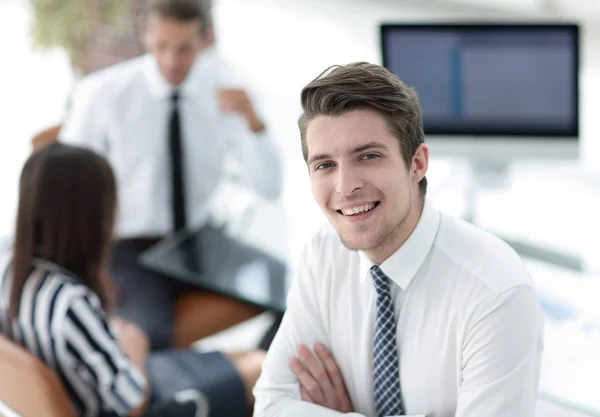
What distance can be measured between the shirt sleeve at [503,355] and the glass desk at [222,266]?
990mm

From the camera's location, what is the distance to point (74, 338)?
6.42ft

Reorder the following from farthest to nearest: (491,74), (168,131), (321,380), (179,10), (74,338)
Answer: (168,131)
(179,10)
(491,74)
(74,338)
(321,380)

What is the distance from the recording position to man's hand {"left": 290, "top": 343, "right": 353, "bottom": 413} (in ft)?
5.39

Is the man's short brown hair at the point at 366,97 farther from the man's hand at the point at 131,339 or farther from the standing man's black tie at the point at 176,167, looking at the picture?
the standing man's black tie at the point at 176,167

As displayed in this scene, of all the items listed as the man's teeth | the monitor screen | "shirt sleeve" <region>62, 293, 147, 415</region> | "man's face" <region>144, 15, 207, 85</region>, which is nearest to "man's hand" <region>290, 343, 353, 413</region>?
the man's teeth

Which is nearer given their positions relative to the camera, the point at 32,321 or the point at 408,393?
the point at 408,393

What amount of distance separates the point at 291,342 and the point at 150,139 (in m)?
1.37

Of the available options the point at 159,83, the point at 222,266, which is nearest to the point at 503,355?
the point at 222,266

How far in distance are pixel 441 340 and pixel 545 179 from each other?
1607 mm

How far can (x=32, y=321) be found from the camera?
1972mm

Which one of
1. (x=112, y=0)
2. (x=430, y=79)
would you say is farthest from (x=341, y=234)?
(x=112, y=0)

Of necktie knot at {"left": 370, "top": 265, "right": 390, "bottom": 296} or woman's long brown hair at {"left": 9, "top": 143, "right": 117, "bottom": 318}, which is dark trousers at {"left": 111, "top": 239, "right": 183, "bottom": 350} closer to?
woman's long brown hair at {"left": 9, "top": 143, "right": 117, "bottom": 318}

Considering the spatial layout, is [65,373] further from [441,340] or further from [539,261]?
[539,261]

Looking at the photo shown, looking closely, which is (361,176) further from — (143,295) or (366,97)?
(143,295)
